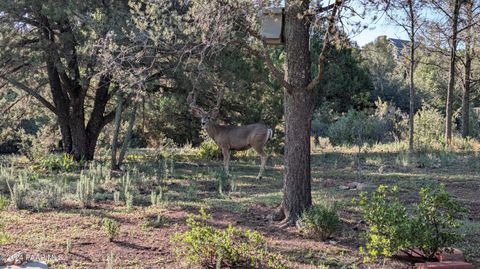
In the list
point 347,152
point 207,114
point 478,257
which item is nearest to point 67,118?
point 207,114

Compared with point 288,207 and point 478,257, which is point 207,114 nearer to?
point 288,207

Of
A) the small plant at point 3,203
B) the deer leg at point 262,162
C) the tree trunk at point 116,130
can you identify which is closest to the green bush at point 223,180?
the deer leg at point 262,162

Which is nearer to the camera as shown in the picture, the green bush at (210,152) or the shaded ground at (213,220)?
the shaded ground at (213,220)

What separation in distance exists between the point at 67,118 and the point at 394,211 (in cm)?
1098

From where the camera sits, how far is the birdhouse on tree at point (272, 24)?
6266 mm

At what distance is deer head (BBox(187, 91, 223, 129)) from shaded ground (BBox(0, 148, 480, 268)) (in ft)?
4.93

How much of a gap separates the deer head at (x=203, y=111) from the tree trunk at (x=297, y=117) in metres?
6.12

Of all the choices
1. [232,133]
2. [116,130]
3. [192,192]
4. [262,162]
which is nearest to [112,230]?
[192,192]

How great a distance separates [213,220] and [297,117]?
1.67m

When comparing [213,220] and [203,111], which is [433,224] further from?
[203,111]

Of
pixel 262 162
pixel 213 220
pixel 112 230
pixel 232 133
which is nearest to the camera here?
pixel 112 230

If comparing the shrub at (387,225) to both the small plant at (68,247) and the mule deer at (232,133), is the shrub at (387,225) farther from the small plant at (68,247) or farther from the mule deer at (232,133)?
the mule deer at (232,133)

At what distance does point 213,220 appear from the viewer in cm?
668

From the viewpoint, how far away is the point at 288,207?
650 centimetres
